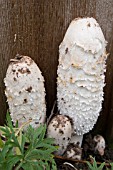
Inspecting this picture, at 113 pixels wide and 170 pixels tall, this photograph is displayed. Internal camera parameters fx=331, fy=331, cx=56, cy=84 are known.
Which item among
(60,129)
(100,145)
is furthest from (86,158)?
(60,129)

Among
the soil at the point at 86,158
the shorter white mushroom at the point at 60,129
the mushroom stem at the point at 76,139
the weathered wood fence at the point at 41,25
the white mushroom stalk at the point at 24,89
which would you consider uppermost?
the weathered wood fence at the point at 41,25

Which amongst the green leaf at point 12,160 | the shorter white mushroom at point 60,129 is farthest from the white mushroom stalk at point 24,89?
the green leaf at point 12,160

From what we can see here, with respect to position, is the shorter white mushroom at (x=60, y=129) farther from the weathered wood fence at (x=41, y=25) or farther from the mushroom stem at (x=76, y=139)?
the weathered wood fence at (x=41, y=25)

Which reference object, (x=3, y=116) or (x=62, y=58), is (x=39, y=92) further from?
(x=3, y=116)

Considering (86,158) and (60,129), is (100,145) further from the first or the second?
(60,129)

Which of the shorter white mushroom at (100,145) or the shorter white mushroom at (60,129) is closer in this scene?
the shorter white mushroom at (60,129)

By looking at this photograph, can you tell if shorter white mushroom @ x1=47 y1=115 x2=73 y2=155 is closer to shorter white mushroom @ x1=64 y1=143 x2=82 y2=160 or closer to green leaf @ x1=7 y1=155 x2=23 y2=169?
shorter white mushroom @ x1=64 y1=143 x2=82 y2=160

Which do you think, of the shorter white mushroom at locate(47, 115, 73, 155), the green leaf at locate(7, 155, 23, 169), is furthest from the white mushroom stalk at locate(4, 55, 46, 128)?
the green leaf at locate(7, 155, 23, 169)
